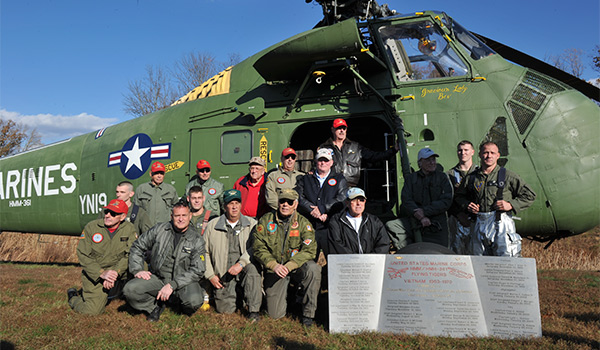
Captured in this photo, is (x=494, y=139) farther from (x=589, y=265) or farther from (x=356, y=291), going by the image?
(x=589, y=265)

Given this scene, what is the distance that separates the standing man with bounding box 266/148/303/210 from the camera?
5.82 m

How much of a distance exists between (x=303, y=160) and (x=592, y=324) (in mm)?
4554

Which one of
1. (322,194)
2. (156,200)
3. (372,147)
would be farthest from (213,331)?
(372,147)

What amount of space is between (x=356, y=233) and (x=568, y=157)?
3140 millimetres

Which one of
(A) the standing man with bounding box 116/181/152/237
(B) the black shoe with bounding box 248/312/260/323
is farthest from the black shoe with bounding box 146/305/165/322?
(A) the standing man with bounding box 116/181/152/237

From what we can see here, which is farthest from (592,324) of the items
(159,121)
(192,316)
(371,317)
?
(159,121)

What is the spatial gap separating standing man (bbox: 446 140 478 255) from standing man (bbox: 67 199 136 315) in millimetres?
4209

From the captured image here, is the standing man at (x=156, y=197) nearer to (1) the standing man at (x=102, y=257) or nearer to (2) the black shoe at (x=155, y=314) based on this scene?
(1) the standing man at (x=102, y=257)

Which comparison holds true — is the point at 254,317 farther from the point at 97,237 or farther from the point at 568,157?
the point at 568,157

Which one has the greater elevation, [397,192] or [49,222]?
[397,192]

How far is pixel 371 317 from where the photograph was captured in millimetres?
4086

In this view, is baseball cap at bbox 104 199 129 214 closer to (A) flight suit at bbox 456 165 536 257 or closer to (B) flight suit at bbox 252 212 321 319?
(B) flight suit at bbox 252 212 321 319

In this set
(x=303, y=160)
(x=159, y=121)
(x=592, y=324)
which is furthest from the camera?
(x=159, y=121)

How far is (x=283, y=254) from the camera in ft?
16.5
